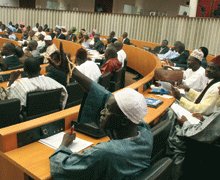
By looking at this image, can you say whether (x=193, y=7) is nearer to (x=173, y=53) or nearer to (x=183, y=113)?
(x=173, y=53)

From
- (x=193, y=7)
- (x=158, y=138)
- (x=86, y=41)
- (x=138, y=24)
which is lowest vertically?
(x=86, y=41)

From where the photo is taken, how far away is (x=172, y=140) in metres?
2.53

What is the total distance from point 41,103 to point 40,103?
14mm

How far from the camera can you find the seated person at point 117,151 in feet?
4.77

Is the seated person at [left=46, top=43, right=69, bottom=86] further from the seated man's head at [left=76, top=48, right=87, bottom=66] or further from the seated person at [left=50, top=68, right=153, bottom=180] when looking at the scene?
the seated person at [left=50, top=68, right=153, bottom=180]


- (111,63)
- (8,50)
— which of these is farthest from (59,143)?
(8,50)

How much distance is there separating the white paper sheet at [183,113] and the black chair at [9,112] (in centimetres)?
168

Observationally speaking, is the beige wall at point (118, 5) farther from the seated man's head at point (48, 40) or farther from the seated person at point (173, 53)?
the seated man's head at point (48, 40)

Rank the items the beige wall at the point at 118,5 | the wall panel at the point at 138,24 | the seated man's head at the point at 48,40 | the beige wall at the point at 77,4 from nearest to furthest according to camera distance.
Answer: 1. the seated man's head at the point at 48,40
2. the wall panel at the point at 138,24
3. the beige wall at the point at 118,5
4. the beige wall at the point at 77,4

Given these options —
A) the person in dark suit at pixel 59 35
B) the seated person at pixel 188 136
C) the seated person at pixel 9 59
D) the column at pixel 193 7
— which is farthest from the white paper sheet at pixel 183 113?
the person in dark suit at pixel 59 35

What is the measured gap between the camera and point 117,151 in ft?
4.76

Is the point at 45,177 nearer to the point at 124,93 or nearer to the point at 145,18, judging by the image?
the point at 124,93

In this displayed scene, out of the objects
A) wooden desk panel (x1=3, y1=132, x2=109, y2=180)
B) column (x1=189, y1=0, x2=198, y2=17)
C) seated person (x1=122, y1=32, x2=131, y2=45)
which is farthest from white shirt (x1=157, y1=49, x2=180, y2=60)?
wooden desk panel (x1=3, y1=132, x2=109, y2=180)

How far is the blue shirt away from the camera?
1.45 metres
